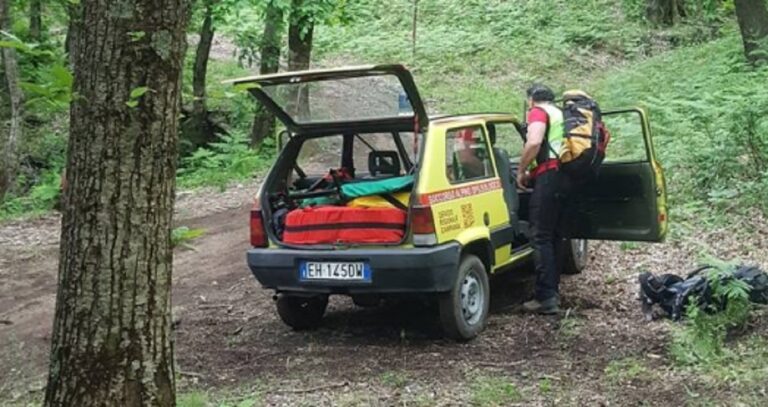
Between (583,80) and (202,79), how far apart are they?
30.5 ft

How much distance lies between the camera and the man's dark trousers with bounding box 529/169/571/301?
7672 millimetres

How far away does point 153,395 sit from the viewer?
3820mm

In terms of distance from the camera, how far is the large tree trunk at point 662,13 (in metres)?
27.2

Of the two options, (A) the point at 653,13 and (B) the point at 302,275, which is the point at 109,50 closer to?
(B) the point at 302,275

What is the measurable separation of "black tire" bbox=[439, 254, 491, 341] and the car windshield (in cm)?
128

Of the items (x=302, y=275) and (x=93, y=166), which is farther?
(x=302, y=275)

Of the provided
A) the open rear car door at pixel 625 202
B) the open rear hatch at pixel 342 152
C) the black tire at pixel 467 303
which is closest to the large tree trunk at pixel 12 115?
the open rear hatch at pixel 342 152

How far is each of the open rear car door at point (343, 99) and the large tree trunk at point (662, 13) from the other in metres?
21.4

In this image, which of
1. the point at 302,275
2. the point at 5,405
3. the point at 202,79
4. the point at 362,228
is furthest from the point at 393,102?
the point at 202,79

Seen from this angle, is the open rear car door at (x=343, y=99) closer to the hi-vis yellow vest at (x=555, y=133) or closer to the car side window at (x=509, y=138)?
the hi-vis yellow vest at (x=555, y=133)

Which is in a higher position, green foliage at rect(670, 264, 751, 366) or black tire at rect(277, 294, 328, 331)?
green foliage at rect(670, 264, 751, 366)

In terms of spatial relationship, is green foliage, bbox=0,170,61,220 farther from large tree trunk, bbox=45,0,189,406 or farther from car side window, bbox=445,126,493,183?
large tree trunk, bbox=45,0,189,406

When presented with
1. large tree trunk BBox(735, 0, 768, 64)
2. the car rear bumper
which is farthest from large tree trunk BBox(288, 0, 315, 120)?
the car rear bumper

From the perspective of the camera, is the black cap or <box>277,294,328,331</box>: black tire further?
the black cap
